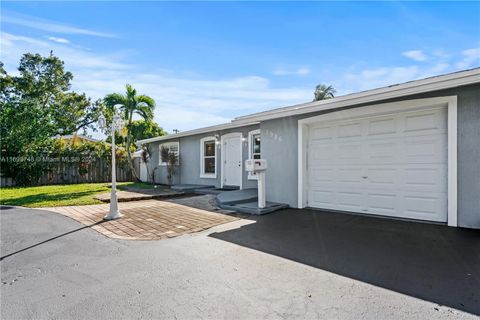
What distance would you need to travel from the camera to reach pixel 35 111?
1380cm

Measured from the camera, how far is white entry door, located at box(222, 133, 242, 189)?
10492 millimetres

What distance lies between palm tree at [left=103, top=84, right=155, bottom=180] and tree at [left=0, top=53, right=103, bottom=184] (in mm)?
4215

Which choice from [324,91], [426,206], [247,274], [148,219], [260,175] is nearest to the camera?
[247,274]

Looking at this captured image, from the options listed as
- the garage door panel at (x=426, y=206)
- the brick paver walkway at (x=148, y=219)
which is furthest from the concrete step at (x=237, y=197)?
the garage door panel at (x=426, y=206)

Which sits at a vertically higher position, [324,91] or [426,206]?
[324,91]

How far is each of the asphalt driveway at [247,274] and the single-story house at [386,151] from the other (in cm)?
79

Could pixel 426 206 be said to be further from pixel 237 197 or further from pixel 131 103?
pixel 131 103

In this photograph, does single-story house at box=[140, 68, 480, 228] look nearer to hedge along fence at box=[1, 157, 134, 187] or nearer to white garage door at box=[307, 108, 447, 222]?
white garage door at box=[307, 108, 447, 222]

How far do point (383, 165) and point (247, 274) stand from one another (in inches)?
176

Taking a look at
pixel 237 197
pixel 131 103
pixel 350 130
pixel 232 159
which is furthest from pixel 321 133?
pixel 131 103

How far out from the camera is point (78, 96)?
21.5 metres

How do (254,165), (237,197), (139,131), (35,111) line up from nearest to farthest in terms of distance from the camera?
(254,165) → (237,197) → (35,111) → (139,131)

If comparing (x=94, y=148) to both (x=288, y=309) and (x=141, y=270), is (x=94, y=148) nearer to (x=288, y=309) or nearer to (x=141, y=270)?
(x=141, y=270)

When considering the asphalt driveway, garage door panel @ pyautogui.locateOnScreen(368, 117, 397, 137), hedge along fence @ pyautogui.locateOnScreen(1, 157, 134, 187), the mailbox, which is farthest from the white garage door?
hedge along fence @ pyautogui.locateOnScreen(1, 157, 134, 187)
